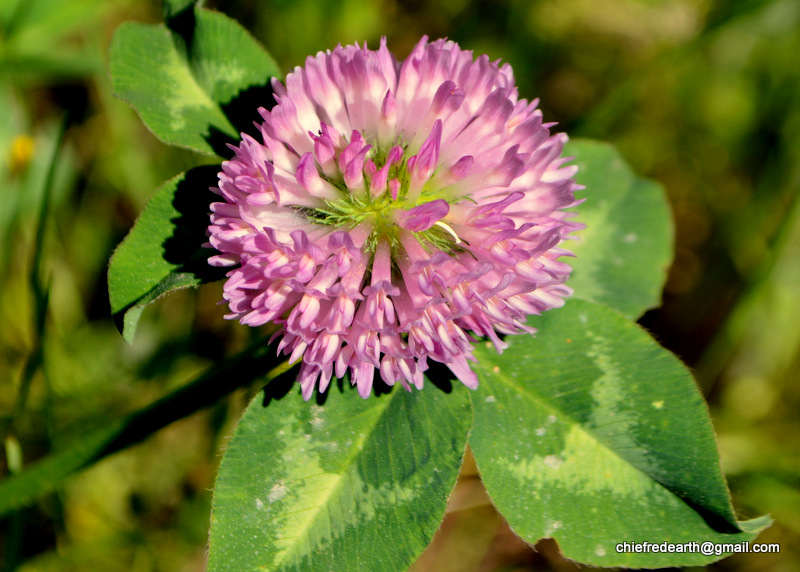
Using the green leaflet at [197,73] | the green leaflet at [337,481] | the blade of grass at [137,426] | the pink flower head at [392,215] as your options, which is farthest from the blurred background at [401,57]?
the pink flower head at [392,215]

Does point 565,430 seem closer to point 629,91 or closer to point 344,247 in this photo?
point 344,247

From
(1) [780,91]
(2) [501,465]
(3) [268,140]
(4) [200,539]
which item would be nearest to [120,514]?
(4) [200,539]

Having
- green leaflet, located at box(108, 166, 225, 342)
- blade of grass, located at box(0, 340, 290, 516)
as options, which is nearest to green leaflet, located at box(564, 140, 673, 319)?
blade of grass, located at box(0, 340, 290, 516)

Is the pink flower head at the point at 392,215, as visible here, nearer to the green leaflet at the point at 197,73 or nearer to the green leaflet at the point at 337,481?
the green leaflet at the point at 337,481

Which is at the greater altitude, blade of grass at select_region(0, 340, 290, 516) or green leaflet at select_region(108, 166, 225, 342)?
green leaflet at select_region(108, 166, 225, 342)

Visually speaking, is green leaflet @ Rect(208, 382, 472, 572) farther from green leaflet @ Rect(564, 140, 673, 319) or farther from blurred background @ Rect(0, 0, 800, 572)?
blurred background @ Rect(0, 0, 800, 572)
